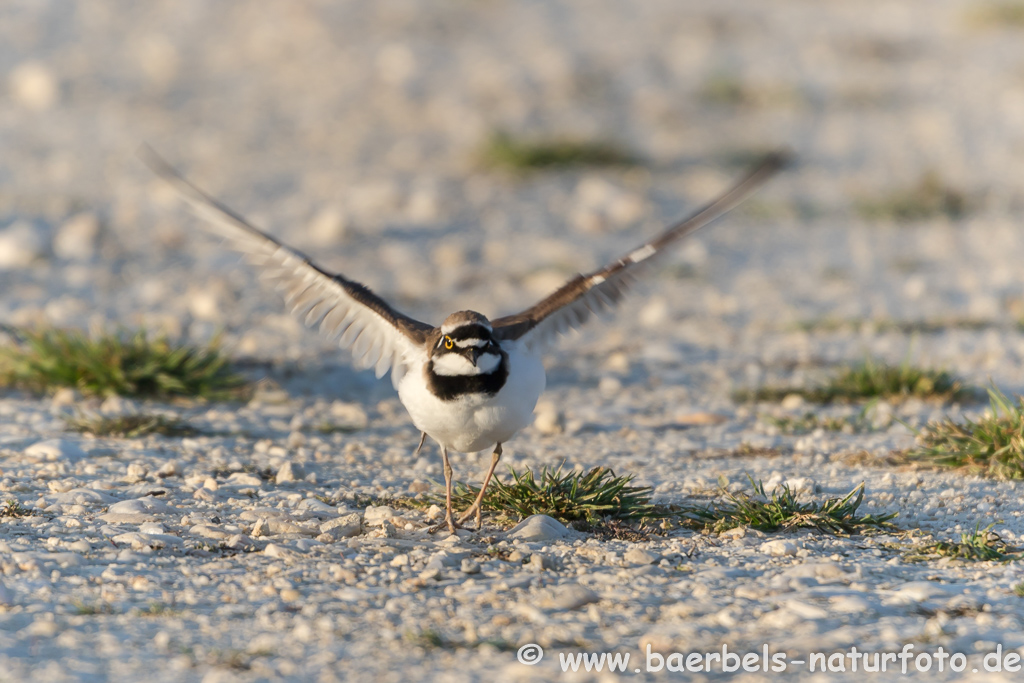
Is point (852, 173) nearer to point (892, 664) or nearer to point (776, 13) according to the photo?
point (776, 13)

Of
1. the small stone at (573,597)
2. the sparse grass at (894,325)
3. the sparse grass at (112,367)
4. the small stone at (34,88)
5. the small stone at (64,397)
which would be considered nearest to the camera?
the small stone at (573,597)

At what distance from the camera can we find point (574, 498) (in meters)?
4.65

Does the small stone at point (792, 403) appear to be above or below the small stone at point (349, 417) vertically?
above

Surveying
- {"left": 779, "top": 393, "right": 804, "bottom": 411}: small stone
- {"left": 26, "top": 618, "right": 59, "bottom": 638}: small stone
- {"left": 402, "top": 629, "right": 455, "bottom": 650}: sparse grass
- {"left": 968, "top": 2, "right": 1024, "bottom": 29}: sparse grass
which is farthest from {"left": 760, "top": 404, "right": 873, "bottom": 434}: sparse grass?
{"left": 968, "top": 2, "right": 1024, "bottom": 29}: sparse grass

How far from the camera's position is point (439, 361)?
15.1 ft

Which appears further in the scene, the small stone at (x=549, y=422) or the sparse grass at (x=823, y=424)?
the small stone at (x=549, y=422)

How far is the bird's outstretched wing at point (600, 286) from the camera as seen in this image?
4723 millimetres

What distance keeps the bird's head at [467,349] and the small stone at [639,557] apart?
0.91 metres

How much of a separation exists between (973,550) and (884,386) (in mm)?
2365

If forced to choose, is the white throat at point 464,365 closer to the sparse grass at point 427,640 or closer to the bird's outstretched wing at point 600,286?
the bird's outstretched wing at point 600,286

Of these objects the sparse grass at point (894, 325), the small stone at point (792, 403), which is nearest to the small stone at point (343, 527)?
the small stone at point (792, 403)

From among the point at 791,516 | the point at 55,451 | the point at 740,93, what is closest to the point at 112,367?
the point at 55,451

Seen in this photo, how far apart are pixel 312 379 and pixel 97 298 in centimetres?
219

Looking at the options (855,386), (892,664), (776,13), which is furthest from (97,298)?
(776,13)
